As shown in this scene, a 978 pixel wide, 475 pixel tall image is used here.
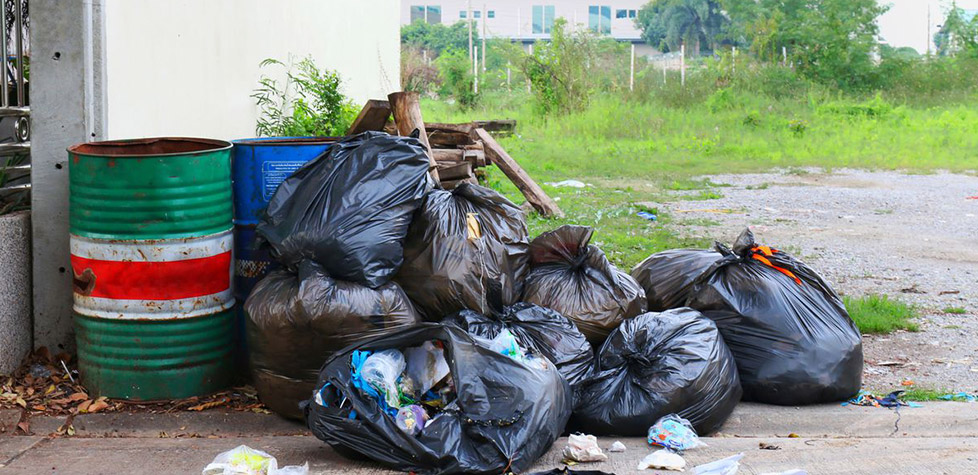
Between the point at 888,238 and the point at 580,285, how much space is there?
490 cm

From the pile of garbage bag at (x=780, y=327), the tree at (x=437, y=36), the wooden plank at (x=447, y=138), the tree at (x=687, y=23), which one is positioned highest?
the tree at (x=687, y=23)

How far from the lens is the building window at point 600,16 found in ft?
177

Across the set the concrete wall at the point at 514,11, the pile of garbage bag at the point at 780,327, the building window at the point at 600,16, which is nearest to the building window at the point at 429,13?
the concrete wall at the point at 514,11

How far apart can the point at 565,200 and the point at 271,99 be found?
3.83 metres

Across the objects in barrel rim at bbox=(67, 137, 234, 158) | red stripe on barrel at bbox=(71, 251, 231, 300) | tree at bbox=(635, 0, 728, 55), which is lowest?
red stripe on barrel at bbox=(71, 251, 231, 300)

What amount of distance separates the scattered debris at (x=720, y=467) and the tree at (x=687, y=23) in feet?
154

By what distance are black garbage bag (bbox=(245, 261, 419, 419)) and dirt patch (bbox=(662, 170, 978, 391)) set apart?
2.33 meters

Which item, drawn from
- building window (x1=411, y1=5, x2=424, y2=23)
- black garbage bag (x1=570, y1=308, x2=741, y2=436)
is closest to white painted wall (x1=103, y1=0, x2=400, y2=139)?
black garbage bag (x1=570, y1=308, x2=741, y2=436)

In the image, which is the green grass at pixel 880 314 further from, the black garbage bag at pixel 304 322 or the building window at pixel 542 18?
the building window at pixel 542 18

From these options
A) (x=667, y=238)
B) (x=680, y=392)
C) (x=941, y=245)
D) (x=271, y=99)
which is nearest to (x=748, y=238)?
(x=680, y=392)

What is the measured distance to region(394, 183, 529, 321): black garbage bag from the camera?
3.74 metres

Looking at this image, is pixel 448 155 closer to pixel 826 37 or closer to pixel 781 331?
pixel 781 331

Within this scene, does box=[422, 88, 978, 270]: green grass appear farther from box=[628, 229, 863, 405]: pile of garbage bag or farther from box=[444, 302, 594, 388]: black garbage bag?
box=[444, 302, 594, 388]: black garbage bag

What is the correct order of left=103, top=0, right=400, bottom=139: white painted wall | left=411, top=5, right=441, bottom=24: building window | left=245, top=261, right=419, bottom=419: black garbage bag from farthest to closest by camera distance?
1. left=411, top=5, right=441, bottom=24: building window
2. left=103, top=0, right=400, bottom=139: white painted wall
3. left=245, top=261, right=419, bottom=419: black garbage bag
